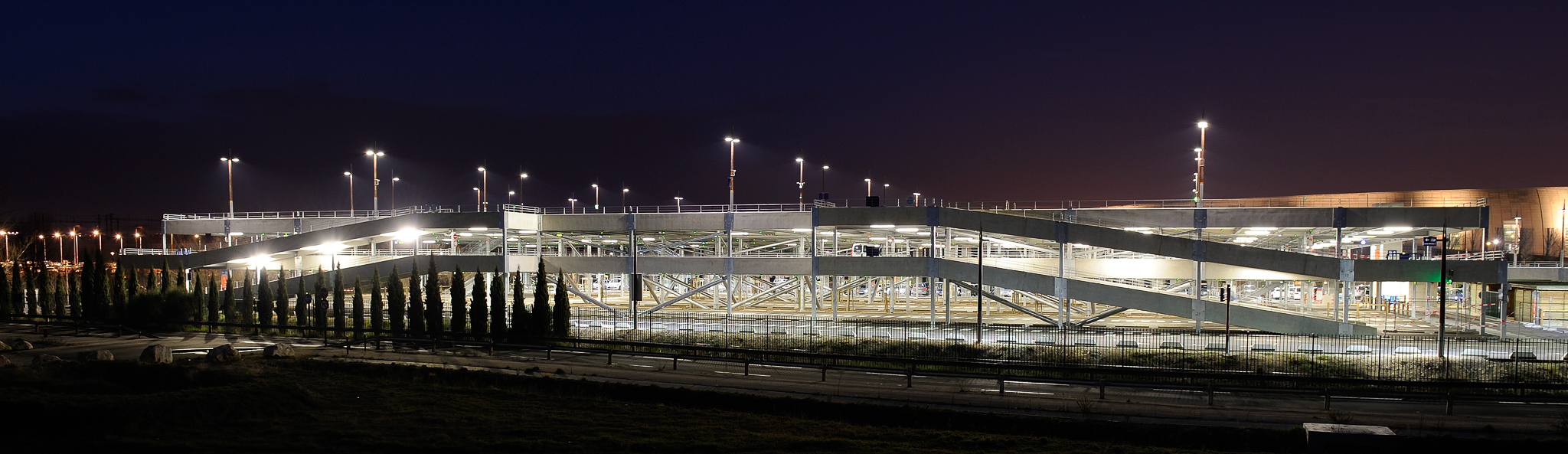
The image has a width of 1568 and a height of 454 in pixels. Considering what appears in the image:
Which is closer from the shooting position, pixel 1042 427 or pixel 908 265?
pixel 1042 427

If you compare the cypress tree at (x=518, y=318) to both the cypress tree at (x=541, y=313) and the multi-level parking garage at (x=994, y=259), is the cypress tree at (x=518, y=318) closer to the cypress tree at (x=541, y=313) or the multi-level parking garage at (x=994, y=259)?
the cypress tree at (x=541, y=313)

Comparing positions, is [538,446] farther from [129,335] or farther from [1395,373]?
[129,335]

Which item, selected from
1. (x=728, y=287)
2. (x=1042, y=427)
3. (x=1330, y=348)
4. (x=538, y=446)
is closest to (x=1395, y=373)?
(x=1330, y=348)

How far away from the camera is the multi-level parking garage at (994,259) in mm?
43156

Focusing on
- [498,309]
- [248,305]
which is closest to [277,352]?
[498,309]

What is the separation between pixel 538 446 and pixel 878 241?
54543mm

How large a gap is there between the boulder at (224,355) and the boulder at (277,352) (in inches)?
33.9

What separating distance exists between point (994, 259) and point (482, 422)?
1465 inches

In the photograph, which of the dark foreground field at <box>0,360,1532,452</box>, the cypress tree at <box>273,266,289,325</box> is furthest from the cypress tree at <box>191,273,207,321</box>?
the dark foreground field at <box>0,360,1532,452</box>

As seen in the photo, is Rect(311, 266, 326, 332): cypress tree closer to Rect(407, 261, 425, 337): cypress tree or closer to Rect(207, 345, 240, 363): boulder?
Rect(407, 261, 425, 337): cypress tree

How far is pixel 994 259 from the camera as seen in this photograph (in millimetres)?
51094

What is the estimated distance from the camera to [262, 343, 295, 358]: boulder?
1214 inches

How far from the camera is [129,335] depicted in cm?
4262

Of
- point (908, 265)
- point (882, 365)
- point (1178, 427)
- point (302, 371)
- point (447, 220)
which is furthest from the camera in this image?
point (447, 220)
